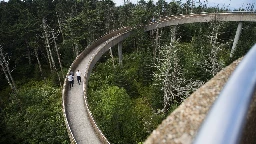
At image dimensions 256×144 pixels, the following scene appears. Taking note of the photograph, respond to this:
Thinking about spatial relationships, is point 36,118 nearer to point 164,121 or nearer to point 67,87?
point 67,87

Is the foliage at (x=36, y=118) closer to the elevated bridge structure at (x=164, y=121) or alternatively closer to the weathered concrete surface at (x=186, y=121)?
the elevated bridge structure at (x=164, y=121)

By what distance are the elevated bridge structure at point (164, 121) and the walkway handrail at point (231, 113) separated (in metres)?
1.06

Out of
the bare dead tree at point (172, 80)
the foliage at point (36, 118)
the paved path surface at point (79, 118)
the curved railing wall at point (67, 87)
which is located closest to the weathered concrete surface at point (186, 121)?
the curved railing wall at point (67, 87)

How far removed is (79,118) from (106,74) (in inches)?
841

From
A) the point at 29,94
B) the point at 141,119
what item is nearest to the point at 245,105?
the point at 141,119

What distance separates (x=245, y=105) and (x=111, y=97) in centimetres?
2305

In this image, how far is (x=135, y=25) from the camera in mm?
40031

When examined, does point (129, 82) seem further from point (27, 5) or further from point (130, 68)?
point (27, 5)

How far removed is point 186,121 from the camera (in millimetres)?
2873

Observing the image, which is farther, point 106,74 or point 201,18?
point 201,18

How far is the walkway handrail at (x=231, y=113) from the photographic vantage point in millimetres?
1329

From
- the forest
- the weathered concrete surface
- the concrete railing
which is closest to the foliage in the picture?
the forest

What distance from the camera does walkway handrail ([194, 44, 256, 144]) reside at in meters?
1.33

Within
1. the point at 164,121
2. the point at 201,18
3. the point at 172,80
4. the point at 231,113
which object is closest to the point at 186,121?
the point at 164,121
